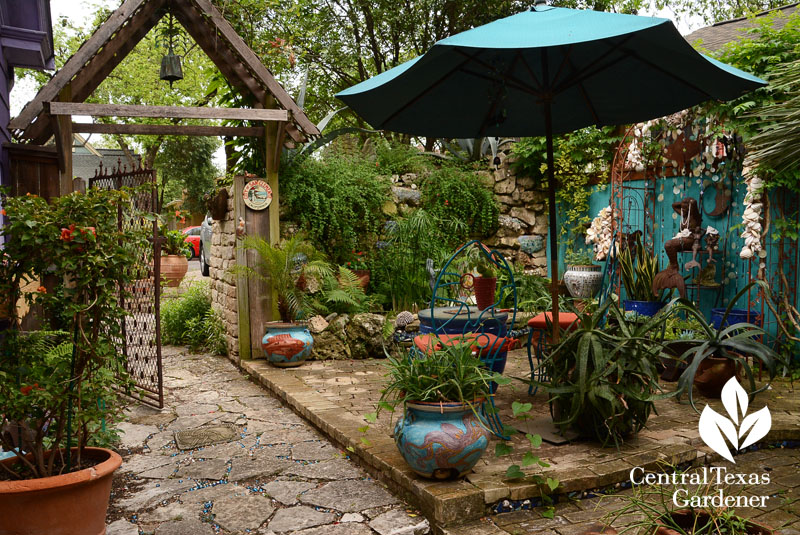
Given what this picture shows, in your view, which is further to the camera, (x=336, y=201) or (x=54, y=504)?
(x=336, y=201)

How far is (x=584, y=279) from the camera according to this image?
7.20 meters

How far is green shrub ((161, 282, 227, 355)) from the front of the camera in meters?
7.59

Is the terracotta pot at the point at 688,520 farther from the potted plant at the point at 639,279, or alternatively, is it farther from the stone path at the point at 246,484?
the potted plant at the point at 639,279

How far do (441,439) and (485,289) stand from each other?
1.59m

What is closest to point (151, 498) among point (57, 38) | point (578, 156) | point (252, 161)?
point (252, 161)

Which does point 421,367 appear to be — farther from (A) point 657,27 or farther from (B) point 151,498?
(A) point 657,27

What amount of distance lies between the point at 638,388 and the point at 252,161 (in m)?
4.91

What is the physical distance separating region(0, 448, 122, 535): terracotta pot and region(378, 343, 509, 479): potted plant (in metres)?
1.44

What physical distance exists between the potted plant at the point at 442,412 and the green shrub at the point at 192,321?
15.7ft

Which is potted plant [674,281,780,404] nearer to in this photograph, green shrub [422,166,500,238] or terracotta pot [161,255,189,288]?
green shrub [422,166,500,238]

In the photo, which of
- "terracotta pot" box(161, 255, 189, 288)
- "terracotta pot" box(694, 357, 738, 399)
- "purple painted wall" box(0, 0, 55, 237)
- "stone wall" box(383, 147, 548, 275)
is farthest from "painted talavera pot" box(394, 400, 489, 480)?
"terracotta pot" box(161, 255, 189, 288)

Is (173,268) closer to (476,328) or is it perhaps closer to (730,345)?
(476,328)

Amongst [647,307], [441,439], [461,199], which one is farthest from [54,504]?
[461,199]

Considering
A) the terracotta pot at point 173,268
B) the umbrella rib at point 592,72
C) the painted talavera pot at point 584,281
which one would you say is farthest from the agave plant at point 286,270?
the terracotta pot at point 173,268
